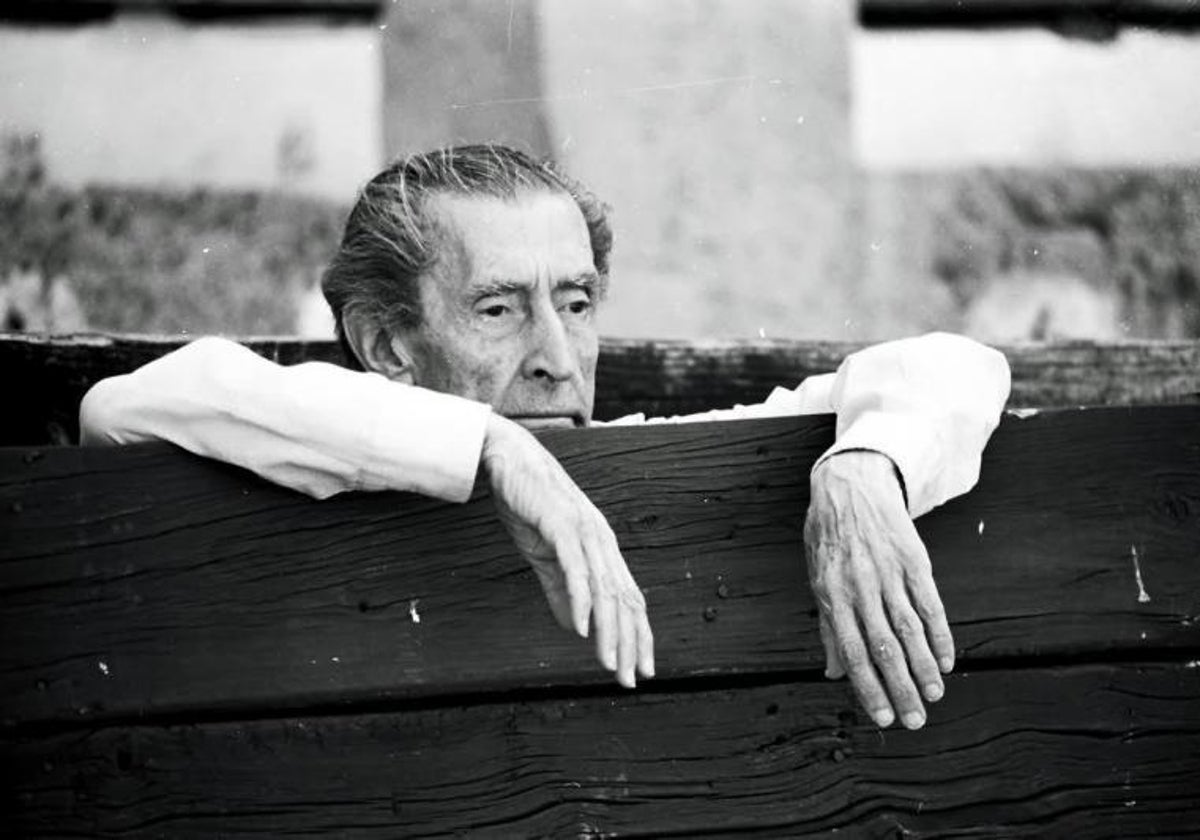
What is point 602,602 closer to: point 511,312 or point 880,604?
point 880,604

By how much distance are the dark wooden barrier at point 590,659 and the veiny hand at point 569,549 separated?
0.10 meters

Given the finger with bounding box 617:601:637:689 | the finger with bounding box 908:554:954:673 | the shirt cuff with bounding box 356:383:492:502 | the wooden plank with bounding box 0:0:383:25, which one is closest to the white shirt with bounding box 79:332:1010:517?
the shirt cuff with bounding box 356:383:492:502

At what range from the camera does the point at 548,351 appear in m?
2.50

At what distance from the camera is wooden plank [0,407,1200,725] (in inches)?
71.8

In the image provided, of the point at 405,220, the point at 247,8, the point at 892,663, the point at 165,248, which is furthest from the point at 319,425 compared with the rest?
the point at 247,8

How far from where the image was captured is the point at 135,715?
182 centimetres

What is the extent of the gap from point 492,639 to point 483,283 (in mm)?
820

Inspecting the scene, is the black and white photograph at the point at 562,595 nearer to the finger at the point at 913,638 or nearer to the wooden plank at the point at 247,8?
the finger at the point at 913,638

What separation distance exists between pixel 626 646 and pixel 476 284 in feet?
3.22

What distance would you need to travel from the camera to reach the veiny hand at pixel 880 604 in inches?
70.1

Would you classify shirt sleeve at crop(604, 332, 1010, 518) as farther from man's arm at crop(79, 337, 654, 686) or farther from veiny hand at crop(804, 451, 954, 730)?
man's arm at crop(79, 337, 654, 686)

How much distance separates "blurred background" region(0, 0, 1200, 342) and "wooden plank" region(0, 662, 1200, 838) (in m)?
2.52

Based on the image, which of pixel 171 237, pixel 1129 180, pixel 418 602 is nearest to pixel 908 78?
pixel 1129 180

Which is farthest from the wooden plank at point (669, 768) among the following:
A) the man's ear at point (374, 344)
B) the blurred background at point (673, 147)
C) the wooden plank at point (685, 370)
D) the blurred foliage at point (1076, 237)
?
the blurred foliage at point (1076, 237)
